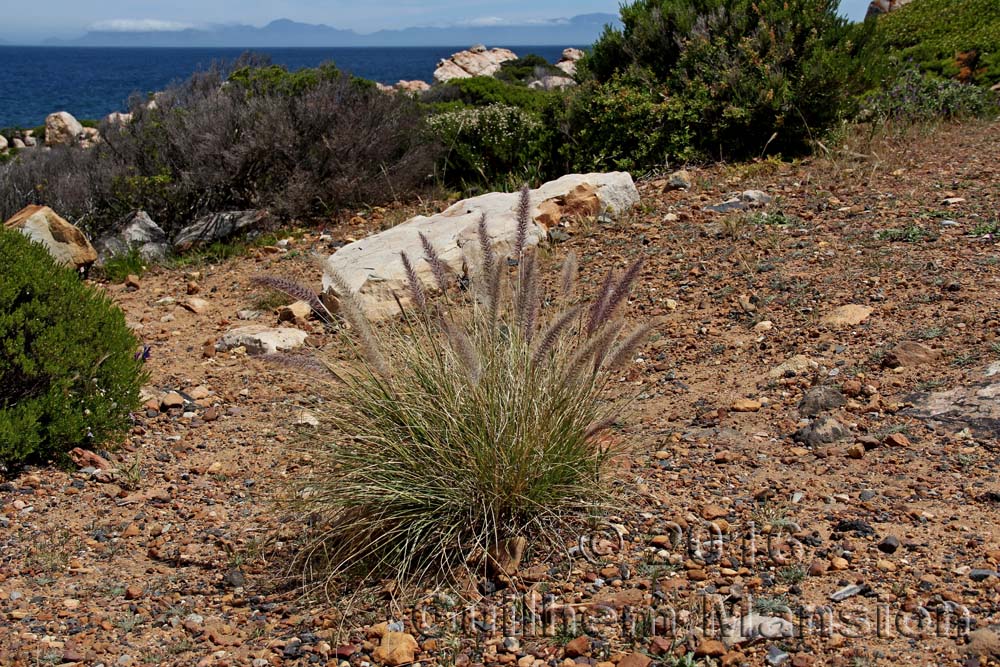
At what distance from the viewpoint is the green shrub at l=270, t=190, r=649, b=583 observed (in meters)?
3.14

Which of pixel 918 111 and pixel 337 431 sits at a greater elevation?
pixel 918 111

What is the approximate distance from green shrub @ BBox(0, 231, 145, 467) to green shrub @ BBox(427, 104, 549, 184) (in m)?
5.42

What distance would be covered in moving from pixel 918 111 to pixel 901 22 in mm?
5423

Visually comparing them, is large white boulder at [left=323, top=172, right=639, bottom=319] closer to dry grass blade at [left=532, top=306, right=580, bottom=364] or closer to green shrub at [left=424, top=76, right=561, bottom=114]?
dry grass blade at [left=532, top=306, right=580, bottom=364]

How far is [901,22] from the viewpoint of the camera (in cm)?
1388

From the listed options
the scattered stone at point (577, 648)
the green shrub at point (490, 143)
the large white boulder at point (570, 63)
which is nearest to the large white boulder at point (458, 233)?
the green shrub at point (490, 143)

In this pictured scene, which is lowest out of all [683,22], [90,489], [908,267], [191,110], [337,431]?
[90,489]

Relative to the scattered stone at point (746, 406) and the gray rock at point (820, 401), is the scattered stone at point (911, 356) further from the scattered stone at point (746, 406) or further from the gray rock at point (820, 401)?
the scattered stone at point (746, 406)

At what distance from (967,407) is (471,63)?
159ft

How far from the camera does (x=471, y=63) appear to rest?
49.8 metres

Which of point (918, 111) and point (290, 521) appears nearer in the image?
point (290, 521)

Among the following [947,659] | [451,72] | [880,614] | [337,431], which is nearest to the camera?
[947,659]

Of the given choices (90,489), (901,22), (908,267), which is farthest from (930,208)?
(901,22)

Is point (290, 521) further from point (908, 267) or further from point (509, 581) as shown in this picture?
point (908, 267)
